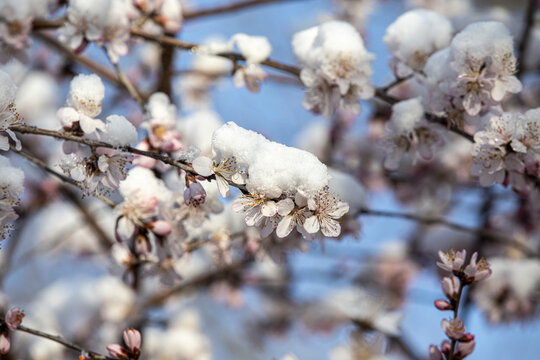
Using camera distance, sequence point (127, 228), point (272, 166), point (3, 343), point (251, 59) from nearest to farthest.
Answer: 1. point (272, 166)
2. point (3, 343)
3. point (127, 228)
4. point (251, 59)

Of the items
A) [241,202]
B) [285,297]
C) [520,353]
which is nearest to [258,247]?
[241,202]

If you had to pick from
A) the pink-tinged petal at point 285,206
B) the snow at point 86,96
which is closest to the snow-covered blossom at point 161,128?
the snow at point 86,96

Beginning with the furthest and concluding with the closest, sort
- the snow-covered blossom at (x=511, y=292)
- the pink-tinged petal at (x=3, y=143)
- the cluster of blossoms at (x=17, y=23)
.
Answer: the snow-covered blossom at (x=511, y=292), the cluster of blossoms at (x=17, y=23), the pink-tinged petal at (x=3, y=143)

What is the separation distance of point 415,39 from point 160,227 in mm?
733

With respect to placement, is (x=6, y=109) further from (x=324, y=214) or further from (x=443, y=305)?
(x=443, y=305)

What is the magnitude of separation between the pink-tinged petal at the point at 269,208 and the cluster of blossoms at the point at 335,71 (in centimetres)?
41

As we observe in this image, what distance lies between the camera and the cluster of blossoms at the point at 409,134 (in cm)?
118

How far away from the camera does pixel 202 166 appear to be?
0.88 m

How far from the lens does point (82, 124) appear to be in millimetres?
975

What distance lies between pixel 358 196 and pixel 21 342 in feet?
4.87

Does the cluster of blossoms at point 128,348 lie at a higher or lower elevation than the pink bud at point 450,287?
lower

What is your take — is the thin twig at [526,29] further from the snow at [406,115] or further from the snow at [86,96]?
the snow at [86,96]

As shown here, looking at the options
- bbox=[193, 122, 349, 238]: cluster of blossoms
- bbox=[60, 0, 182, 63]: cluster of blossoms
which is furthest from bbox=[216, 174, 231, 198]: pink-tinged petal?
bbox=[60, 0, 182, 63]: cluster of blossoms

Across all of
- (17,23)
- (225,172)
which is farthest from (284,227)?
(17,23)
